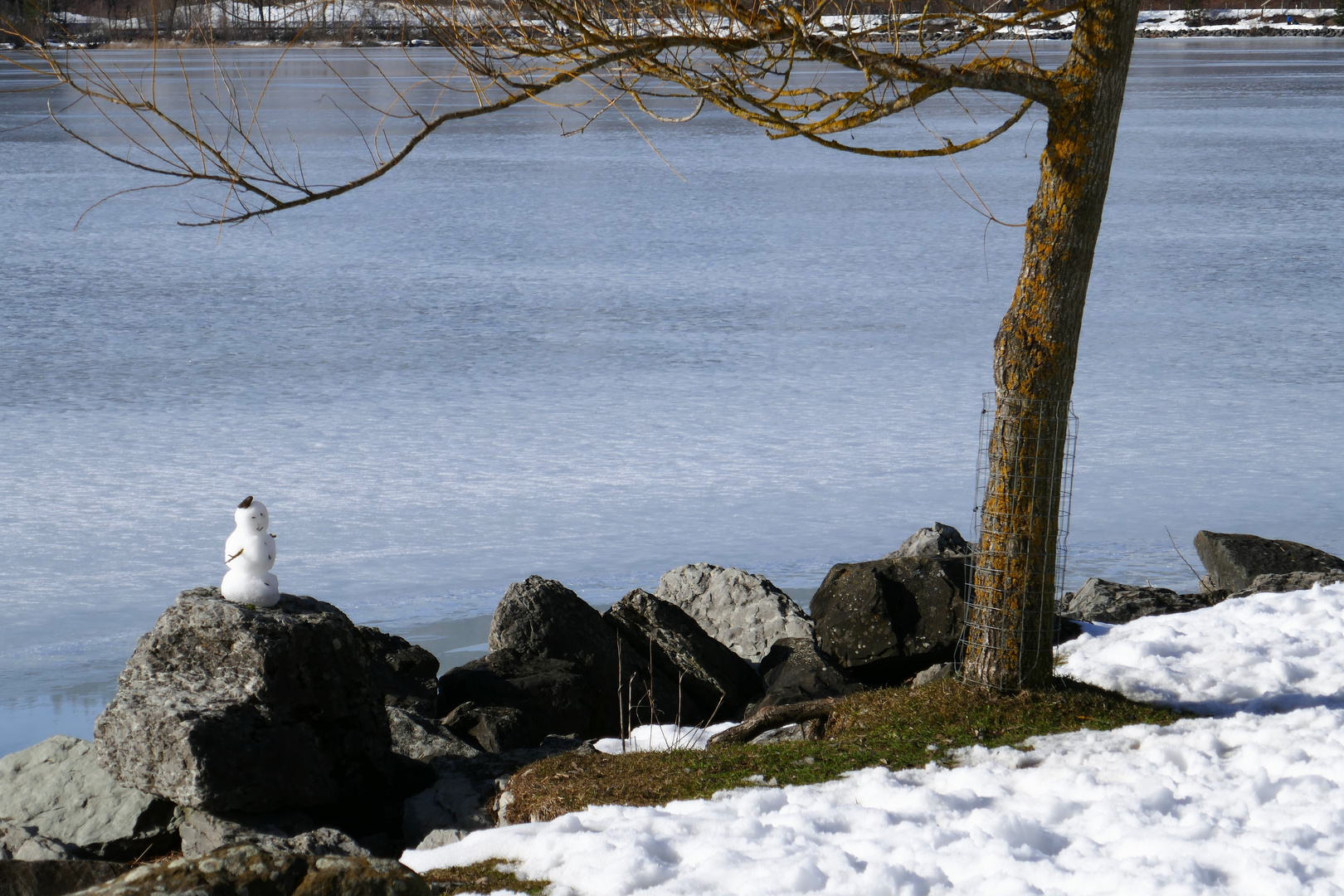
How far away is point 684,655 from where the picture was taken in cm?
643

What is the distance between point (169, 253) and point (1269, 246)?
1257cm

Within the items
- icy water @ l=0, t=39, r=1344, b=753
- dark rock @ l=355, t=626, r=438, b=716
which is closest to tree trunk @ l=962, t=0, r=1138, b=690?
dark rock @ l=355, t=626, r=438, b=716

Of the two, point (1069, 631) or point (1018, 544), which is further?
point (1069, 631)

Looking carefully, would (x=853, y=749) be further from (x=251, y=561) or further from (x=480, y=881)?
(x=251, y=561)

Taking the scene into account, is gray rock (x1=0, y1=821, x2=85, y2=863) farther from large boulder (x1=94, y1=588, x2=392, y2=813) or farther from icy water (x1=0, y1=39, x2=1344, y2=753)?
icy water (x1=0, y1=39, x2=1344, y2=753)

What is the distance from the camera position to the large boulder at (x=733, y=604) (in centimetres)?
704

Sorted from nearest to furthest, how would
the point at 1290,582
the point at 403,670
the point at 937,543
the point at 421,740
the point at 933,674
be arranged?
the point at 421,740 < the point at 933,674 < the point at 403,670 < the point at 1290,582 < the point at 937,543

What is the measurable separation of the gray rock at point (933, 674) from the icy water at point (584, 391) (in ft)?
6.69

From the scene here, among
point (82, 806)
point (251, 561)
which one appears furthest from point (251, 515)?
point (82, 806)

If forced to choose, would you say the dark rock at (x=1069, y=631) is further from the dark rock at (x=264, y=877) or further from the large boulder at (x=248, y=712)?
the dark rock at (x=264, y=877)

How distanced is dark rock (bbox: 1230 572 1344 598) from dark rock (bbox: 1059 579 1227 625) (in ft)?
0.61

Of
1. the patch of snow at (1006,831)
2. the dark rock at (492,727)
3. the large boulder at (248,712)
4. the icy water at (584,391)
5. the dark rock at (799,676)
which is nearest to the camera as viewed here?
the patch of snow at (1006,831)

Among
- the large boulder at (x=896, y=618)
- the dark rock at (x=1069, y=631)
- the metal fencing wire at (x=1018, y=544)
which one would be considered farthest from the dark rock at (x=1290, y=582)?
the metal fencing wire at (x=1018, y=544)

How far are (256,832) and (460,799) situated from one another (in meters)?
0.72
